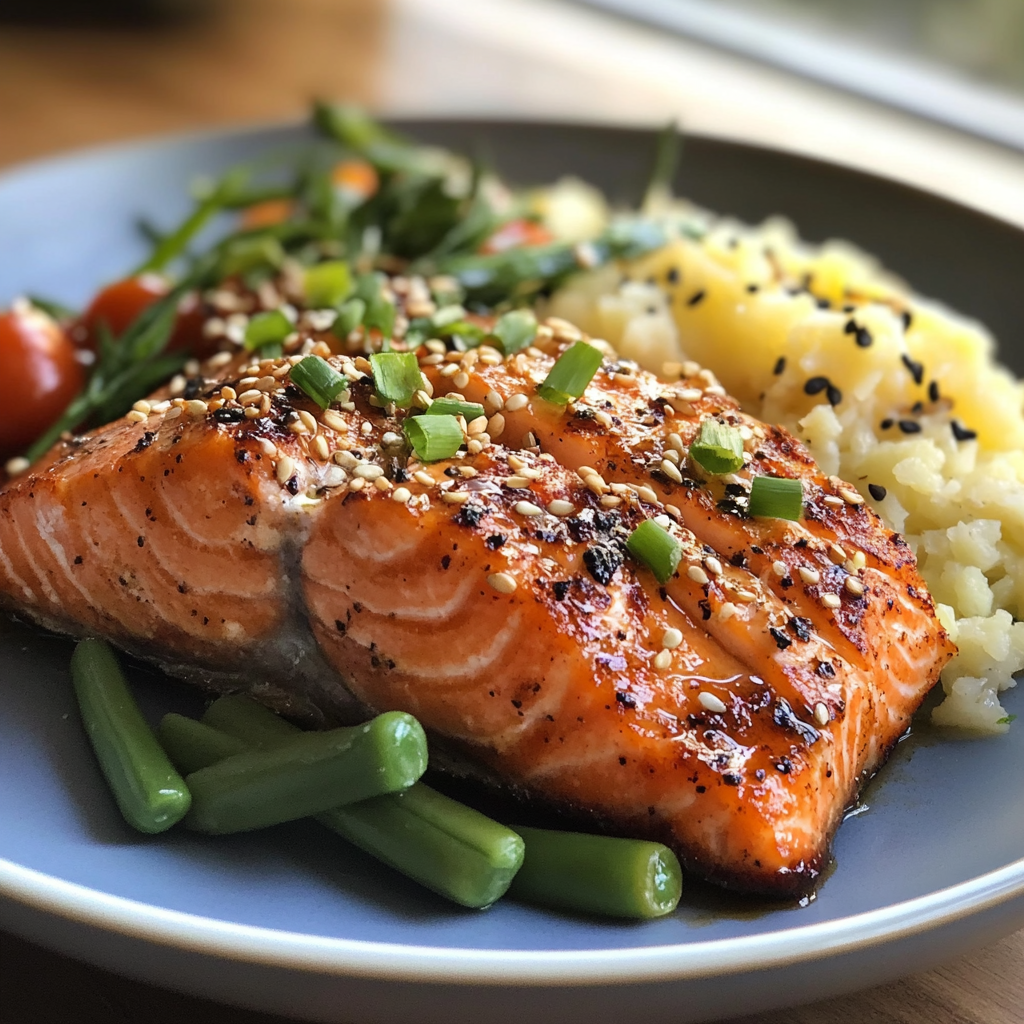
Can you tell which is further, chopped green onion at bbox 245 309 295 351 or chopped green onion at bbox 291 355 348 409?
chopped green onion at bbox 245 309 295 351

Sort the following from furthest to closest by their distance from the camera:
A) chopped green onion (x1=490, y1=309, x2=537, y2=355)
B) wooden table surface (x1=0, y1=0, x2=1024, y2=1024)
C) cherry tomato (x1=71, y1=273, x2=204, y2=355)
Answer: wooden table surface (x1=0, y1=0, x2=1024, y2=1024) → cherry tomato (x1=71, y1=273, x2=204, y2=355) → chopped green onion (x1=490, y1=309, x2=537, y2=355)

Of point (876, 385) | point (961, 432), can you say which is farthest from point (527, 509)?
point (961, 432)

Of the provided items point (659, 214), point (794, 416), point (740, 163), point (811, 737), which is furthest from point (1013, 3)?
point (811, 737)

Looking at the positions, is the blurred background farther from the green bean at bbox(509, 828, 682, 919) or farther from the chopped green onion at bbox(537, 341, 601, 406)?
the green bean at bbox(509, 828, 682, 919)

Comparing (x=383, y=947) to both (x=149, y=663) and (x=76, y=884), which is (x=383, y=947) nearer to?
(x=76, y=884)

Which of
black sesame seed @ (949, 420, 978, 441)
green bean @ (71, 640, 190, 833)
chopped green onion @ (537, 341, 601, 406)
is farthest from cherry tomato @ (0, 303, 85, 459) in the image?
black sesame seed @ (949, 420, 978, 441)
